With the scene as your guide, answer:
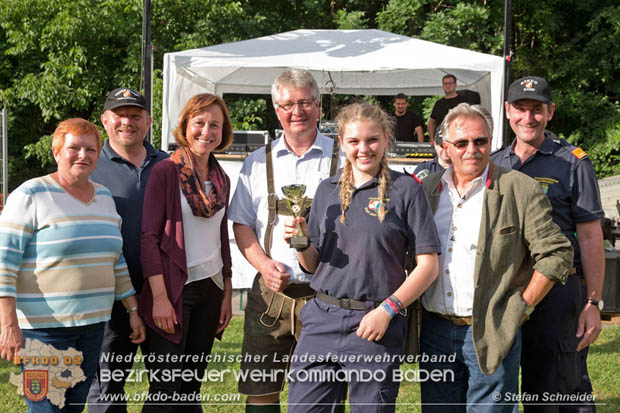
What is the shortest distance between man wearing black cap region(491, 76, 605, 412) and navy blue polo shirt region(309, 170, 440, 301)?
887 millimetres

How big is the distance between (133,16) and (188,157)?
14.1 m

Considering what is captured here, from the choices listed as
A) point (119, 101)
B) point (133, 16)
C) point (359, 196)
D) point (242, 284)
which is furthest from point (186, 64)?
point (133, 16)

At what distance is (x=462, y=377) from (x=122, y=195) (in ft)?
6.20

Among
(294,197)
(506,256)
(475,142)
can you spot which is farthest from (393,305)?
(475,142)

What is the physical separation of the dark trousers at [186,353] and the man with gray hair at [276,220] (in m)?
0.20

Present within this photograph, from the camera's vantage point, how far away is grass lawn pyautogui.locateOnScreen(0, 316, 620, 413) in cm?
438

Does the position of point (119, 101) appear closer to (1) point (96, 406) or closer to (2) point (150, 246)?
(2) point (150, 246)

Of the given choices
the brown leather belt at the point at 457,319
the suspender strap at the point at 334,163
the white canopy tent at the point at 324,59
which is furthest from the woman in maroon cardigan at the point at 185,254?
the white canopy tent at the point at 324,59

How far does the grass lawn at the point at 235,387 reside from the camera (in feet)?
14.4

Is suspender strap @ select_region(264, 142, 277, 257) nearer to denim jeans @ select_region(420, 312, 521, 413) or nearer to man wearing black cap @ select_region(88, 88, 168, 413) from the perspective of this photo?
man wearing black cap @ select_region(88, 88, 168, 413)

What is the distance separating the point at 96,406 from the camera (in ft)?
10.8

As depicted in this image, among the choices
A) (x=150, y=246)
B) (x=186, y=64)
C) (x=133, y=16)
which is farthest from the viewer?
(x=133, y=16)

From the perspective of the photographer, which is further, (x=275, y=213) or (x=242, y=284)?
(x=242, y=284)

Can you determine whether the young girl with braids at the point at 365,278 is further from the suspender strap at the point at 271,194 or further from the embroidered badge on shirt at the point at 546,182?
the embroidered badge on shirt at the point at 546,182
